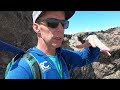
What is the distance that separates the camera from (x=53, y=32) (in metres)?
2.95

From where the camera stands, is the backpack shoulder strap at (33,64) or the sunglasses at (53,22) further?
the sunglasses at (53,22)

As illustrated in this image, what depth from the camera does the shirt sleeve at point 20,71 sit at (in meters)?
2.55

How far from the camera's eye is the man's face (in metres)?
2.93

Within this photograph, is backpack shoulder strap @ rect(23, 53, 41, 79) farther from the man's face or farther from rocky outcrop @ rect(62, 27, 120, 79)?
rocky outcrop @ rect(62, 27, 120, 79)

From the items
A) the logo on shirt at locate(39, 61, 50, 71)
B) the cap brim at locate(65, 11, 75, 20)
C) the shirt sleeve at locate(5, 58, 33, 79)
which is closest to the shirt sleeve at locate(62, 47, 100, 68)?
the cap brim at locate(65, 11, 75, 20)

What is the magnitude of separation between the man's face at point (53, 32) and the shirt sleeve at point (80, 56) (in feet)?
1.23

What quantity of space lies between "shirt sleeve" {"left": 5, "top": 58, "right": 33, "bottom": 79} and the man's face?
1.38 ft

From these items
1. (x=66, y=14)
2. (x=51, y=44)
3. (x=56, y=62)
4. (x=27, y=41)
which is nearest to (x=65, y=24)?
(x=66, y=14)

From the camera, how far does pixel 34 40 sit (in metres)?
11.9

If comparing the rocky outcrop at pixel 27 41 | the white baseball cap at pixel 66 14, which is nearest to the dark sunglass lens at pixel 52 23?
the white baseball cap at pixel 66 14

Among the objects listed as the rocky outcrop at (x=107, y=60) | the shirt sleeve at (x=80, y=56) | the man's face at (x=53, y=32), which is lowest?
the rocky outcrop at (x=107, y=60)

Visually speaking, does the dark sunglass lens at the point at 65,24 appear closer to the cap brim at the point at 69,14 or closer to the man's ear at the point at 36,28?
the cap brim at the point at 69,14

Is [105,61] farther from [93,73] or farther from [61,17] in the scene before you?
[61,17]

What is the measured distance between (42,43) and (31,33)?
8941 mm
